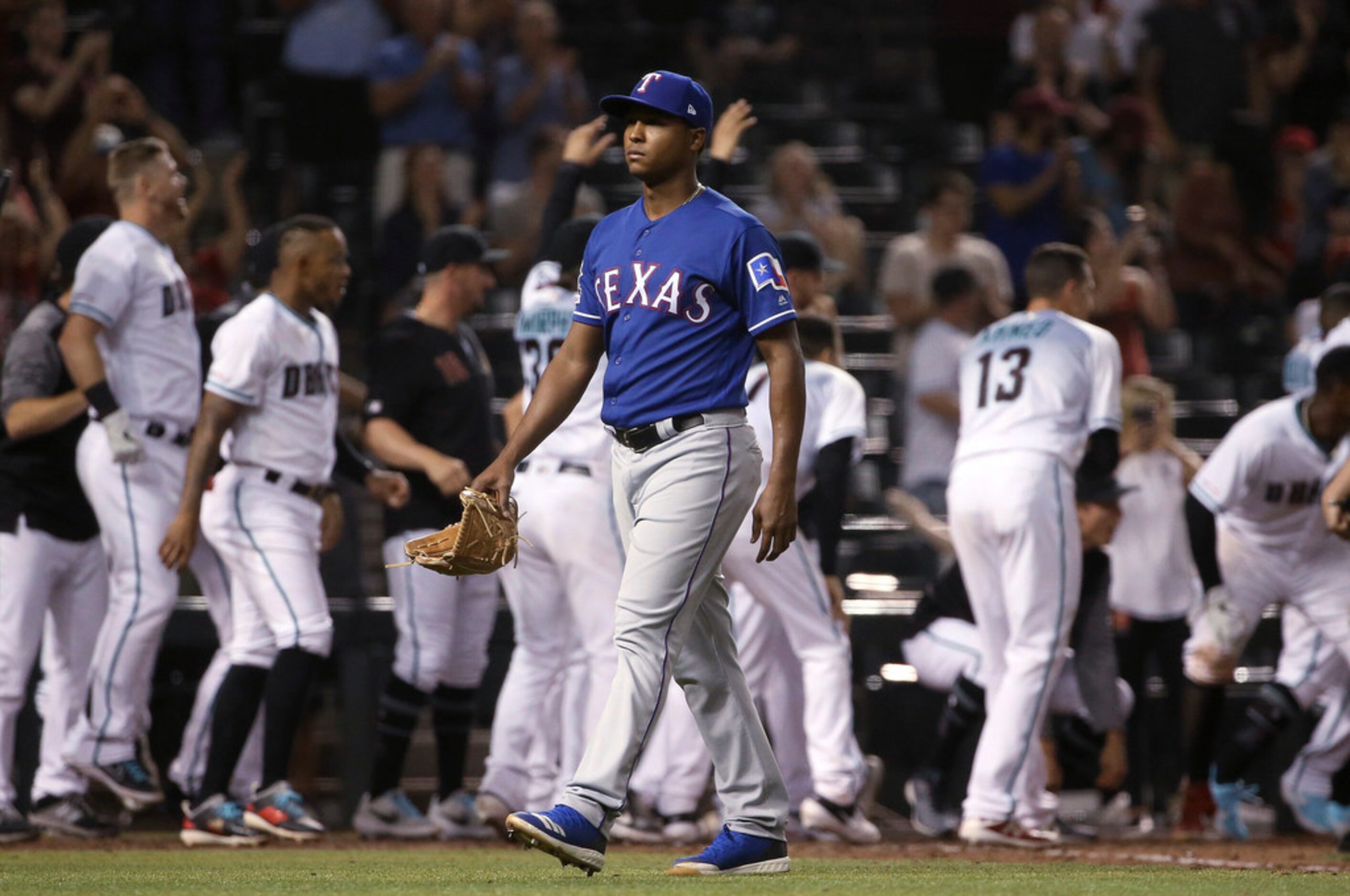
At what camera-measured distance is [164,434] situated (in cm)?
689

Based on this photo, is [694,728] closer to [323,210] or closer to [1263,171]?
[323,210]

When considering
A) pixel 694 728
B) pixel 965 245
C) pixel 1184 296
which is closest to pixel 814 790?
pixel 694 728

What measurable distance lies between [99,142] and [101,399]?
407cm

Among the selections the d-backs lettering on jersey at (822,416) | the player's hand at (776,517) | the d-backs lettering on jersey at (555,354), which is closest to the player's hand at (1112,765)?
the d-backs lettering on jersey at (822,416)

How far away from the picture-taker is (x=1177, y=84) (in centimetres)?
1390

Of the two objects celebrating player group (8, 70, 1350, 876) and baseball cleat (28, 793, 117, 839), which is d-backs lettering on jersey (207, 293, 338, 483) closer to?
celebrating player group (8, 70, 1350, 876)

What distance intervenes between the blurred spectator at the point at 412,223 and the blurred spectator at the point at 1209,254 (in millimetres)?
5140

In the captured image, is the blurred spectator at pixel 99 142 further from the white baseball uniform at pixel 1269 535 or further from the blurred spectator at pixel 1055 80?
the white baseball uniform at pixel 1269 535

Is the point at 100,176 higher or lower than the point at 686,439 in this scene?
higher

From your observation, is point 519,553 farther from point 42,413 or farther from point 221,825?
point 42,413

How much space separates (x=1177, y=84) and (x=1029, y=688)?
28.0 feet

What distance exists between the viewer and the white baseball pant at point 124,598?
21.8 ft

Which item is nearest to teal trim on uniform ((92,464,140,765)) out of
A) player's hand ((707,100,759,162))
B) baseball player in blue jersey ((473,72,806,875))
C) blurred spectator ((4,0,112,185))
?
player's hand ((707,100,759,162))

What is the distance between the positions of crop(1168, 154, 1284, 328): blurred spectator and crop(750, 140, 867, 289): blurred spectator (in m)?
2.27
